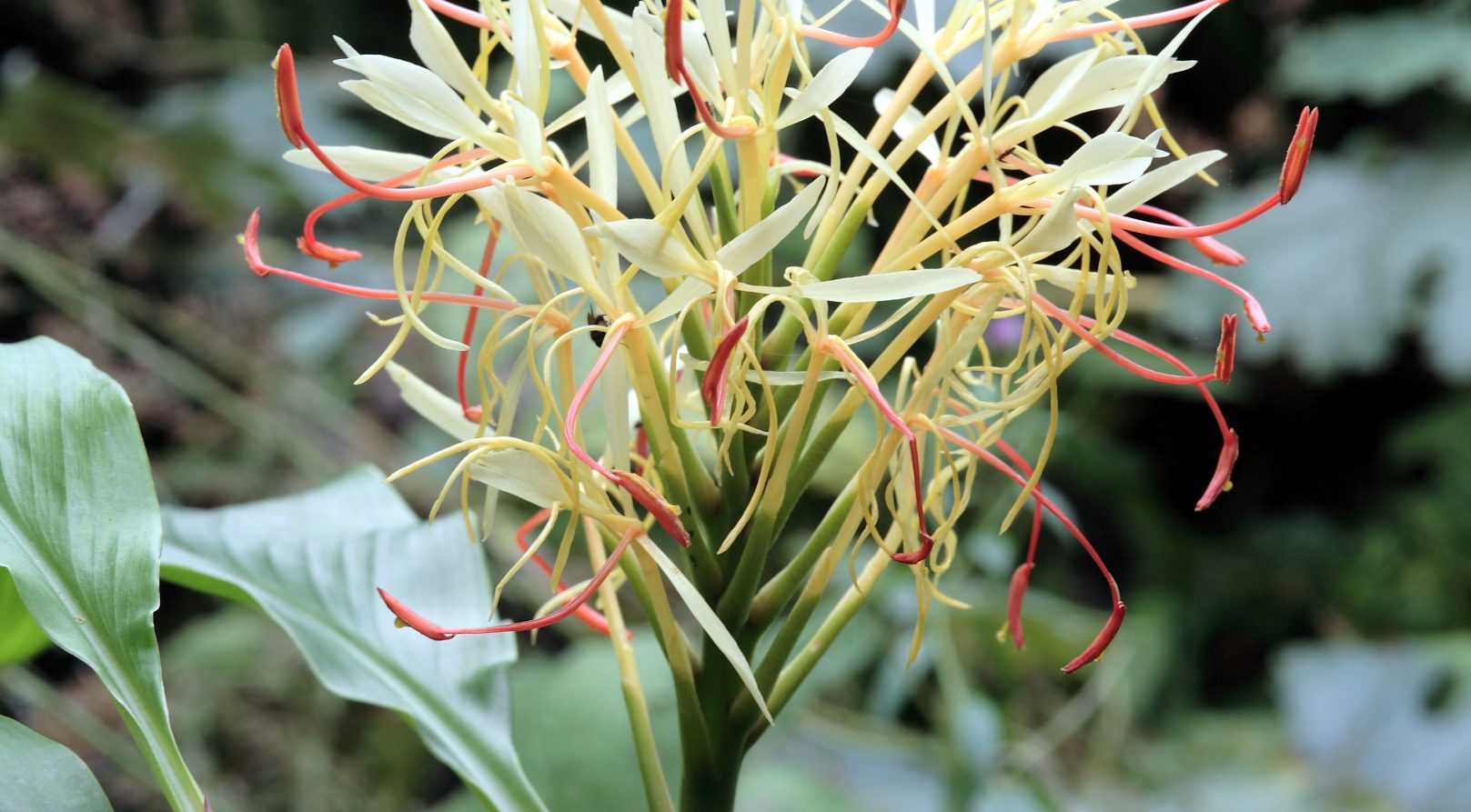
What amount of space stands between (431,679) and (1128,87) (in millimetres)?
370

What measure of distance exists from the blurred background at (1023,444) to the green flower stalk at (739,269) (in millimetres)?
418

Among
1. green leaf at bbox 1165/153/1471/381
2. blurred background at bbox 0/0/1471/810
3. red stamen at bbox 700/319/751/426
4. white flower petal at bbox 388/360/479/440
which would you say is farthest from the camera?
green leaf at bbox 1165/153/1471/381

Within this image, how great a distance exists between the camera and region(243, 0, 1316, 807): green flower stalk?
0.34 m

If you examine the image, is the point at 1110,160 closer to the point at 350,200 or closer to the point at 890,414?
the point at 890,414

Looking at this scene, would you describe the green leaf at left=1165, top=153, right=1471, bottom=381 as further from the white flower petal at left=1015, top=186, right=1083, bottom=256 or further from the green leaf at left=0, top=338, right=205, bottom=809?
the green leaf at left=0, top=338, right=205, bottom=809

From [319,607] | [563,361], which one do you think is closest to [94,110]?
[319,607]

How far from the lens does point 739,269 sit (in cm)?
34

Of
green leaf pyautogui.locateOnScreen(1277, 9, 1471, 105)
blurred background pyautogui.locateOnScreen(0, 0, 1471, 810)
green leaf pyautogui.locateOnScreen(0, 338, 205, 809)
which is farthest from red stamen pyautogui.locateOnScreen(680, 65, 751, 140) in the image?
green leaf pyautogui.locateOnScreen(1277, 9, 1471, 105)

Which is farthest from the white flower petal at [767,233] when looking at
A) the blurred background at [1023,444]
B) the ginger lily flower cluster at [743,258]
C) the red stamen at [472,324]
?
the blurred background at [1023,444]

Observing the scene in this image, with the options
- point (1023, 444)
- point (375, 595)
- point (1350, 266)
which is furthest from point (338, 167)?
point (1350, 266)

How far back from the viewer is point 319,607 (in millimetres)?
515

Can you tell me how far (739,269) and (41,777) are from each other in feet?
0.88

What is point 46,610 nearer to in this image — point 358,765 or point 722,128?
point 722,128

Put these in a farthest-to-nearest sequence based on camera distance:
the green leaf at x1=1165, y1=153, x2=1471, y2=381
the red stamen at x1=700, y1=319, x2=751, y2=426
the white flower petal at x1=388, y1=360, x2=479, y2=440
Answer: the green leaf at x1=1165, y1=153, x2=1471, y2=381 < the white flower petal at x1=388, y1=360, x2=479, y2=440 < the red stamen at x1=700, y1=319, x2=751, y2=426
